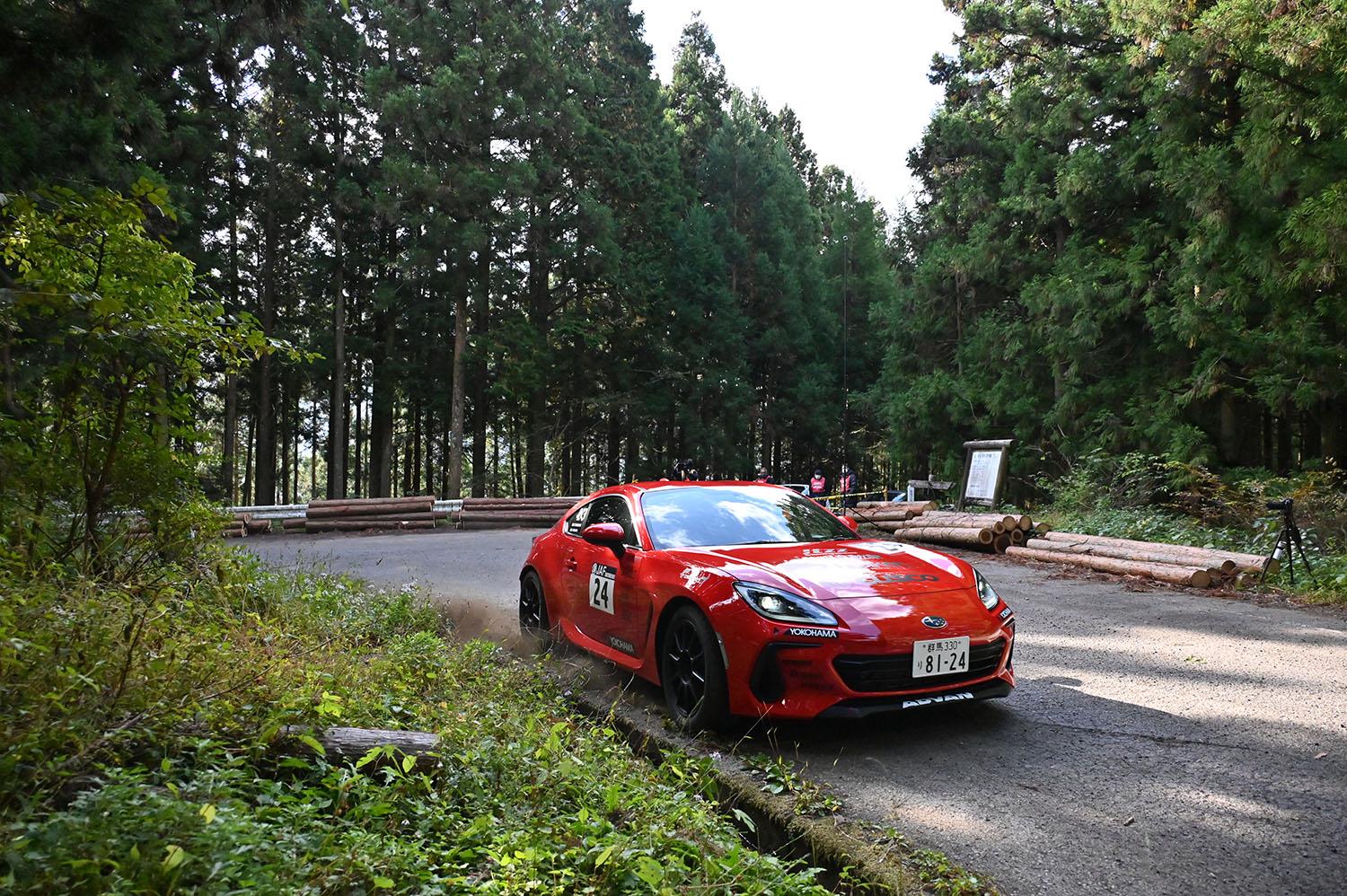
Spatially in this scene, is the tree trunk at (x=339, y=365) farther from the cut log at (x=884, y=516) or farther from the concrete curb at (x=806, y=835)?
the concrete curb at (x=806, y=835)

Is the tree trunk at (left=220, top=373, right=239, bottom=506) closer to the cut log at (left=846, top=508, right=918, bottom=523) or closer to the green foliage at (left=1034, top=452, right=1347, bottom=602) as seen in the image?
the cut log at (left=846, top=508, right=918, bottom=523)

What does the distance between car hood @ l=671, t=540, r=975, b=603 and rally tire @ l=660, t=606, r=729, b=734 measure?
0.36 meters

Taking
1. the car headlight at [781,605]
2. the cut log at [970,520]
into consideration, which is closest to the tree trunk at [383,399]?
the cut log at [970,520]

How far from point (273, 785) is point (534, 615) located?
4.16m

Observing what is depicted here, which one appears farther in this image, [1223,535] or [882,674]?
[1223,535]

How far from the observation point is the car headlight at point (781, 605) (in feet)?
14.1

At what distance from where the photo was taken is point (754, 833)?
3633mm

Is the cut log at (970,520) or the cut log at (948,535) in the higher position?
the cut log at (970,520)

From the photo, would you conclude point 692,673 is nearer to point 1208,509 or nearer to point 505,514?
point 1208,509

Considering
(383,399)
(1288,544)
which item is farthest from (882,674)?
(383,399)

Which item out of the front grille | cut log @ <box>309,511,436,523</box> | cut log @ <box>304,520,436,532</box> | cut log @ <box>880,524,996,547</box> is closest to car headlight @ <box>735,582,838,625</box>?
the front grille

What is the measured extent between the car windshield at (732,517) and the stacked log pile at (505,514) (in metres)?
17.6

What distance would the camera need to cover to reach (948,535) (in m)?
15.2

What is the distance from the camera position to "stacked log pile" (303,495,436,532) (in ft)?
67.9
